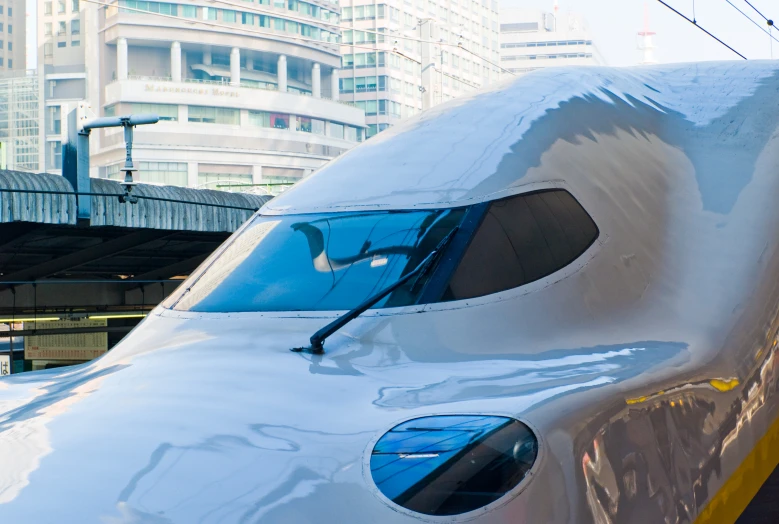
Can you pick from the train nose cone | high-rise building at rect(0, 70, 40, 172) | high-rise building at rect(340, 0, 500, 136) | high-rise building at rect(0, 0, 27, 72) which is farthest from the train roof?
high-rise building at rect(0, 0, 27, 72)

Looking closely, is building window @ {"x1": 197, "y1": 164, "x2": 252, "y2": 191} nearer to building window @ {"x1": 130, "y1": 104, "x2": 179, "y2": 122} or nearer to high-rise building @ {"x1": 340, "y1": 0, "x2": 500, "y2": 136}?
building window @ {"x1": 130, "y1": 104, "x2": 179, "y2": 122}

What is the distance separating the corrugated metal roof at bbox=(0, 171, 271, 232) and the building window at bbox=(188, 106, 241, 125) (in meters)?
99.1

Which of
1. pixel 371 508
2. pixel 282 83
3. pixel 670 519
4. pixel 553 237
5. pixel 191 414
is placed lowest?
pixel 670 519

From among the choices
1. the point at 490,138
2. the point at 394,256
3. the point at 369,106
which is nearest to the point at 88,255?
the point at 490,138

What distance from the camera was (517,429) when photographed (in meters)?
3.10

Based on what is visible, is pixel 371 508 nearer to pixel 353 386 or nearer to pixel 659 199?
pixel 353 386

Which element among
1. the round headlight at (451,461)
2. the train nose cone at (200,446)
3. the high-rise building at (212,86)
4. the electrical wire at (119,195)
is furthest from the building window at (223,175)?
the round headlight at (451,461)

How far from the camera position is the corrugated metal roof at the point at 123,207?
45.1 feet

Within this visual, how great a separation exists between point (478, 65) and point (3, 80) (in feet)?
220

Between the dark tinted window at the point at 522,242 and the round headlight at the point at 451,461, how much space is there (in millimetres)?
1159

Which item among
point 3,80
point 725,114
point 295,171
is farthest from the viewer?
point 3,80

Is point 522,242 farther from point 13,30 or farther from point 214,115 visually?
point 13,30

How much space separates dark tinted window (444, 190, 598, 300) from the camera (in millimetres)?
4289

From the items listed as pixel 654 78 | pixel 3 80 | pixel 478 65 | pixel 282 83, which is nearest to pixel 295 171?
pixel 282 83
